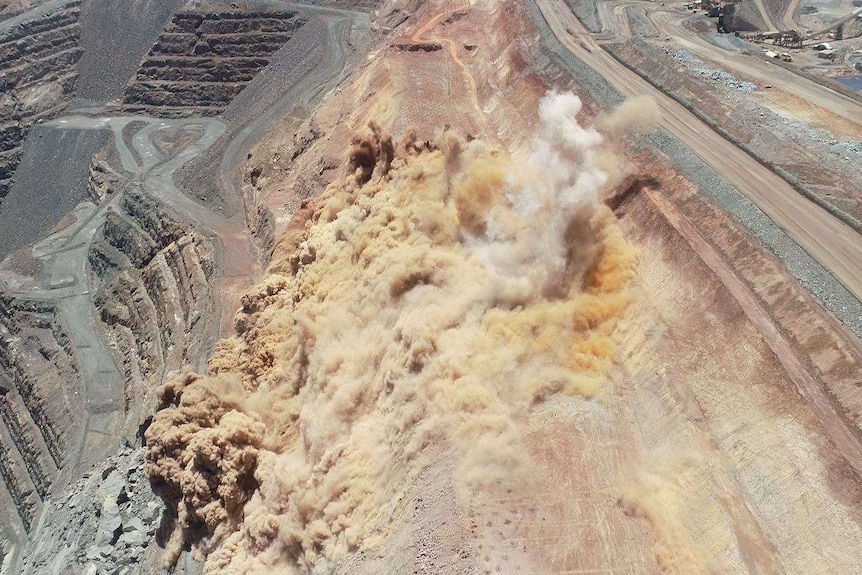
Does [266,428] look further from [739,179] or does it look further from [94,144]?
[94,144]

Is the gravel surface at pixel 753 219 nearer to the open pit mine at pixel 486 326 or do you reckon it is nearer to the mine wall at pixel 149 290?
the open pit mine at pixel 486 326

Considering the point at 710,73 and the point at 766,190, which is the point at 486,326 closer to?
the point at 766,190

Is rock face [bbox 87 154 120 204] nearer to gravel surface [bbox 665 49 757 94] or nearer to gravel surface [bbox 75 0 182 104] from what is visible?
gravel surface [bbox 75 0 182 104]

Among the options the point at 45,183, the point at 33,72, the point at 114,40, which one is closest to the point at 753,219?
the point at 45,183

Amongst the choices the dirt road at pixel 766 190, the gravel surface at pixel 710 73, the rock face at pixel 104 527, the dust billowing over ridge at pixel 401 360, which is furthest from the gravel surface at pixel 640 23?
the rock face at pixel 104 527

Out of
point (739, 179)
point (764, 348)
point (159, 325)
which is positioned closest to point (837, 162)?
point (739, 179)

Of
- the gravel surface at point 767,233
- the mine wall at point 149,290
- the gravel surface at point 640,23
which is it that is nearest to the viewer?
the gravel surface at point 767,233
